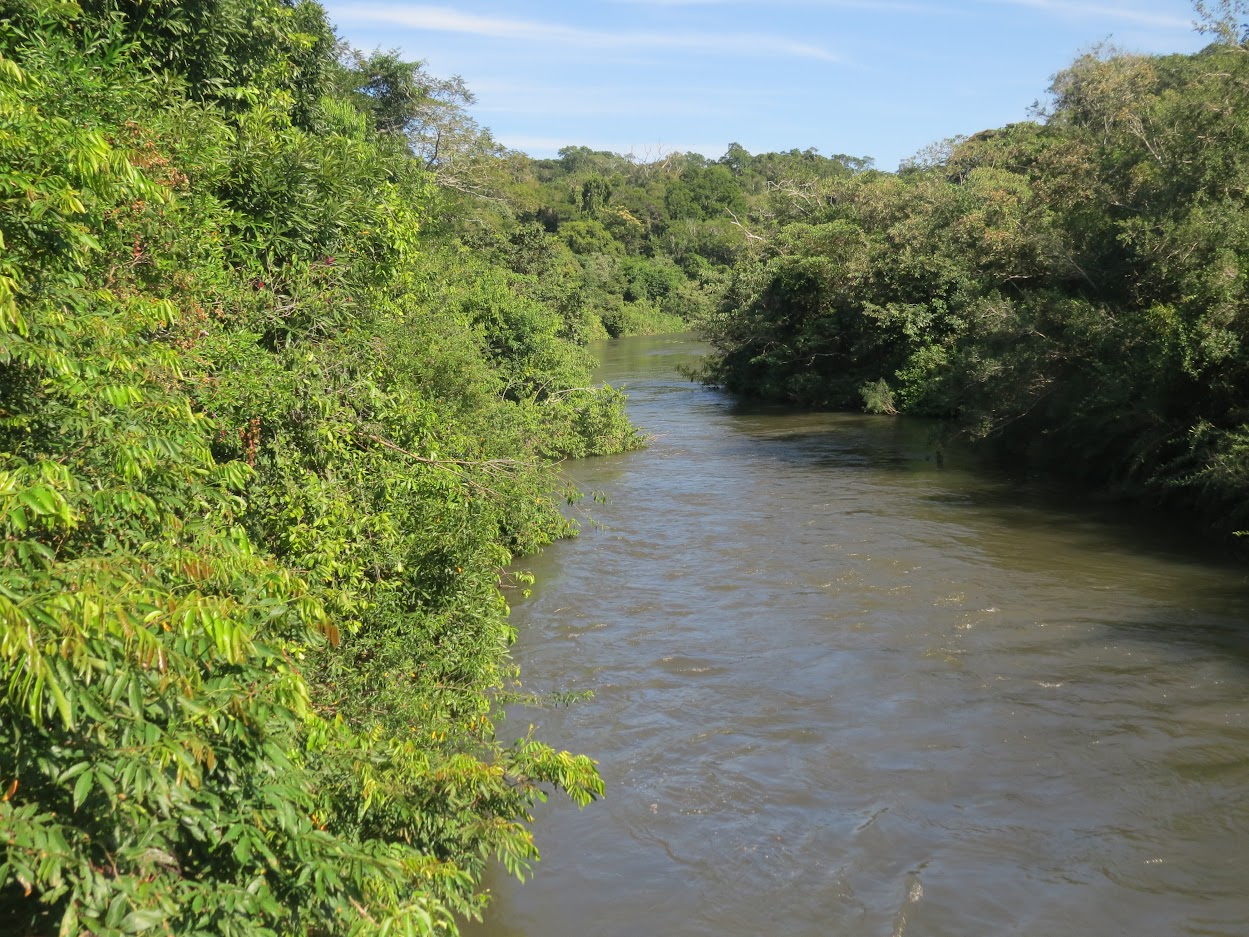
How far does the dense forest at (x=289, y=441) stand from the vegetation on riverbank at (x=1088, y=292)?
0.09 meters

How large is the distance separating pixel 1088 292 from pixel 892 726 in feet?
39.4

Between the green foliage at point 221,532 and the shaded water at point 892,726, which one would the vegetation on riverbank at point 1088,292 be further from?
the green foliage at point 221,532

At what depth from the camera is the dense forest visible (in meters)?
3.27

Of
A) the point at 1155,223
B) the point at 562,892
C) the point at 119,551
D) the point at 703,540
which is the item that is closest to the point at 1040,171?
the point at 1155,223

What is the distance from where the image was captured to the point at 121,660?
3.12m

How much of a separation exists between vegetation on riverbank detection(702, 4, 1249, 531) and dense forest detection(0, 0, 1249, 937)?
0.29 feet

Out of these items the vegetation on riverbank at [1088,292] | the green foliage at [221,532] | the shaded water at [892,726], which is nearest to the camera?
the green foliage at [221,532]

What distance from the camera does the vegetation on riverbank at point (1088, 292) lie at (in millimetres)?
15406

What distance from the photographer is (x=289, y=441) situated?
7.53 metres

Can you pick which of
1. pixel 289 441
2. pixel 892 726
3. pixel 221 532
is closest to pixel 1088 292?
pixel 892 726

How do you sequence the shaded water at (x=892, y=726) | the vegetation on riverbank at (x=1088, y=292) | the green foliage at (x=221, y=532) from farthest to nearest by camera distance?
the vegetation on riverbank at (x=1088, y=292) → the shaded water at (x=892, y=726) → the green foliage at (x=221, y=532)

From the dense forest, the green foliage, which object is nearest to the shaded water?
the dense forest

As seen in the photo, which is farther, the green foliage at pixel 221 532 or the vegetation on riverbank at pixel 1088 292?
the vegetation on riverbank at pixel 1088 292

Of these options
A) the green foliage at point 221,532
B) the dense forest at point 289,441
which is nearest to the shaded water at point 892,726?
the dense forest at point 289,441
